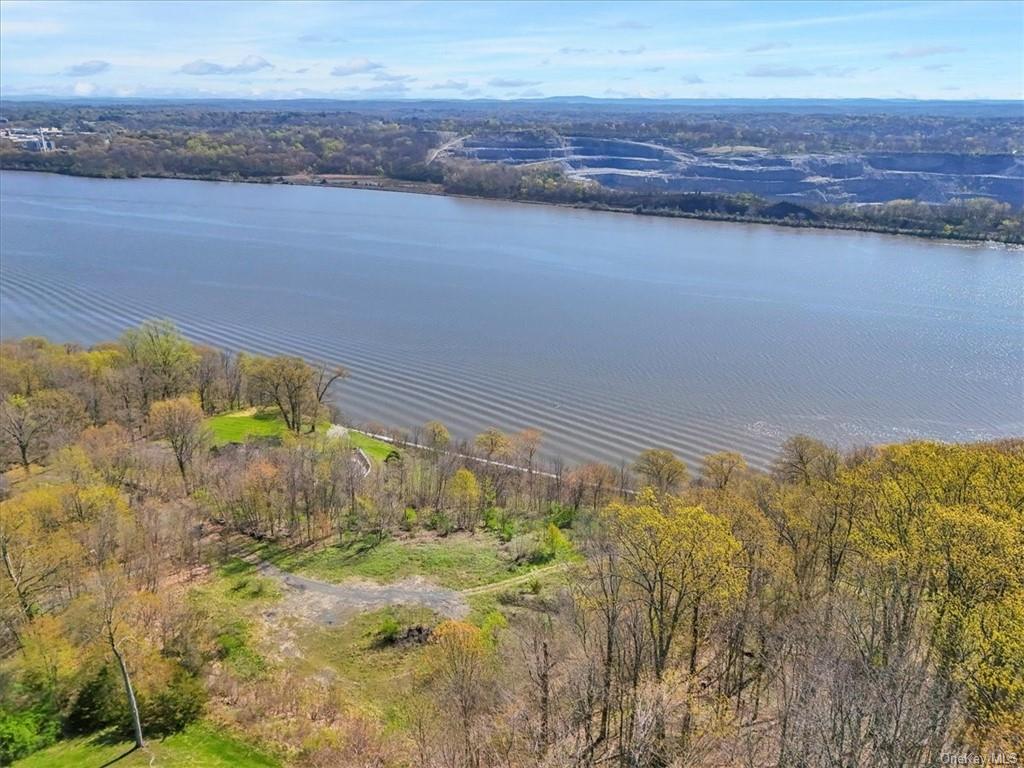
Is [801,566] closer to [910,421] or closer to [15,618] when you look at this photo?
[15,618]

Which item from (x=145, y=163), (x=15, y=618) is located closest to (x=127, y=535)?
(x=15, y=618)

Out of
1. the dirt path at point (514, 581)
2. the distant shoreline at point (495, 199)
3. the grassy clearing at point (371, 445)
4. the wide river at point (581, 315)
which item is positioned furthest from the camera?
the distant shoreline at point (495, 199)

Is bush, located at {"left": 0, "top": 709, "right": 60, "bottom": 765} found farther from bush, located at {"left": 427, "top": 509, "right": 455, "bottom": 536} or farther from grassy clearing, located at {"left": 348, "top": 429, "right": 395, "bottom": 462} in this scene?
grassy clearing, located at {"left": 348, "top": 429, "right": 395, "bottom": 462}

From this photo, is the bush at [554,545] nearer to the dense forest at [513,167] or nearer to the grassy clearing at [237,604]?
the grassy clearing at [237,604]

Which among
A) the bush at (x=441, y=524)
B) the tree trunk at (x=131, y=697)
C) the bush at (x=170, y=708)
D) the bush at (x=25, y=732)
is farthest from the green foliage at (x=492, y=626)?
the bush at (x=25, y=732)

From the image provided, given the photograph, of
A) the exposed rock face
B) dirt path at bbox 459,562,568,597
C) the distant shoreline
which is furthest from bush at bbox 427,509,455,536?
the exposed rock face
